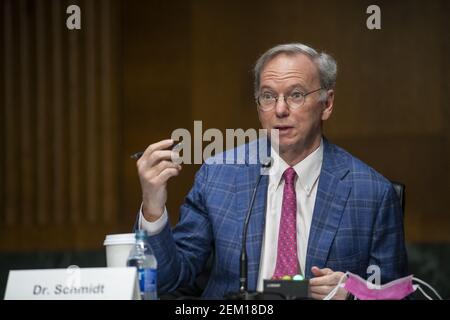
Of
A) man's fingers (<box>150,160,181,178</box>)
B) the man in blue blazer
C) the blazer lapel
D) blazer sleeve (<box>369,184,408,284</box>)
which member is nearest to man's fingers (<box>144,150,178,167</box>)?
man's fingers (<box>150,160,181,178</box>)

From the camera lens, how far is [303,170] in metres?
2.80

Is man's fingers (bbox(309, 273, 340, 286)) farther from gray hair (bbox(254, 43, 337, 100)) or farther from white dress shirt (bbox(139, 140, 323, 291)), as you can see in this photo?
gray hair (bbox(254, 43, 337, 100))

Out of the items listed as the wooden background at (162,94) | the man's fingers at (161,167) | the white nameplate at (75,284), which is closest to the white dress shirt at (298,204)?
the man's fingers at (161,167)

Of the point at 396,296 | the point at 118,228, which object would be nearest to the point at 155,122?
the point at 118,228

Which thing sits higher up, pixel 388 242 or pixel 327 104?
pixel 327 104

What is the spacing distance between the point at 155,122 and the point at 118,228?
58cm

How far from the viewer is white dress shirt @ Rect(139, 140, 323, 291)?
2662mm

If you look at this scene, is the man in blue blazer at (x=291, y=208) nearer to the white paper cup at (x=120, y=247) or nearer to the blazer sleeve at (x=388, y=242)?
the blazer sleeve at (x=388, y=242)

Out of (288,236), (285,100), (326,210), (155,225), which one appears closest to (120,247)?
(155,225)

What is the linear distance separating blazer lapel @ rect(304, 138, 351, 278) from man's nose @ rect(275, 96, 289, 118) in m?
0.21

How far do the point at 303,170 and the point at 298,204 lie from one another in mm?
120

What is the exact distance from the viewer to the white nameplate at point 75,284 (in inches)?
74.8

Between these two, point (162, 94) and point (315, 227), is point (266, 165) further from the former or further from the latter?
point (162, 94)

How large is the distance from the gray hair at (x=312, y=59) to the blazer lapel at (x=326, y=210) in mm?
285
